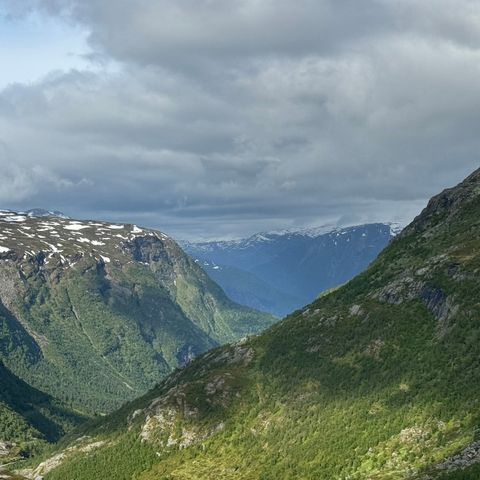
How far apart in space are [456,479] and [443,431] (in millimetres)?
51539

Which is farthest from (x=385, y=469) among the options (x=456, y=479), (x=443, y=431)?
(x=456, y=479)

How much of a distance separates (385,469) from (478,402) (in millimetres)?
34603

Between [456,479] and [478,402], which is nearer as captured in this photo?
[456,479]

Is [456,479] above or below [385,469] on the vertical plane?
above

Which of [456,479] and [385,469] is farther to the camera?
[385,469]

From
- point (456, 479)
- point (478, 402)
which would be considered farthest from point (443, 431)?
point (456, 479)

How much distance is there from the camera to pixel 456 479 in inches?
5807

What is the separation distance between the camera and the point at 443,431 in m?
197

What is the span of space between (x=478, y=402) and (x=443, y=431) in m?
13.9

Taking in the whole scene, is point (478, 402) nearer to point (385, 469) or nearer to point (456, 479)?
point (385, 469)

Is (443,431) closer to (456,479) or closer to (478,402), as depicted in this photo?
(478,402)

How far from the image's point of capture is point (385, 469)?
642ft

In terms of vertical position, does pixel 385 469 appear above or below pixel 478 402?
below

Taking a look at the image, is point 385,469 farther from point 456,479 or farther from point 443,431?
point 456,479
